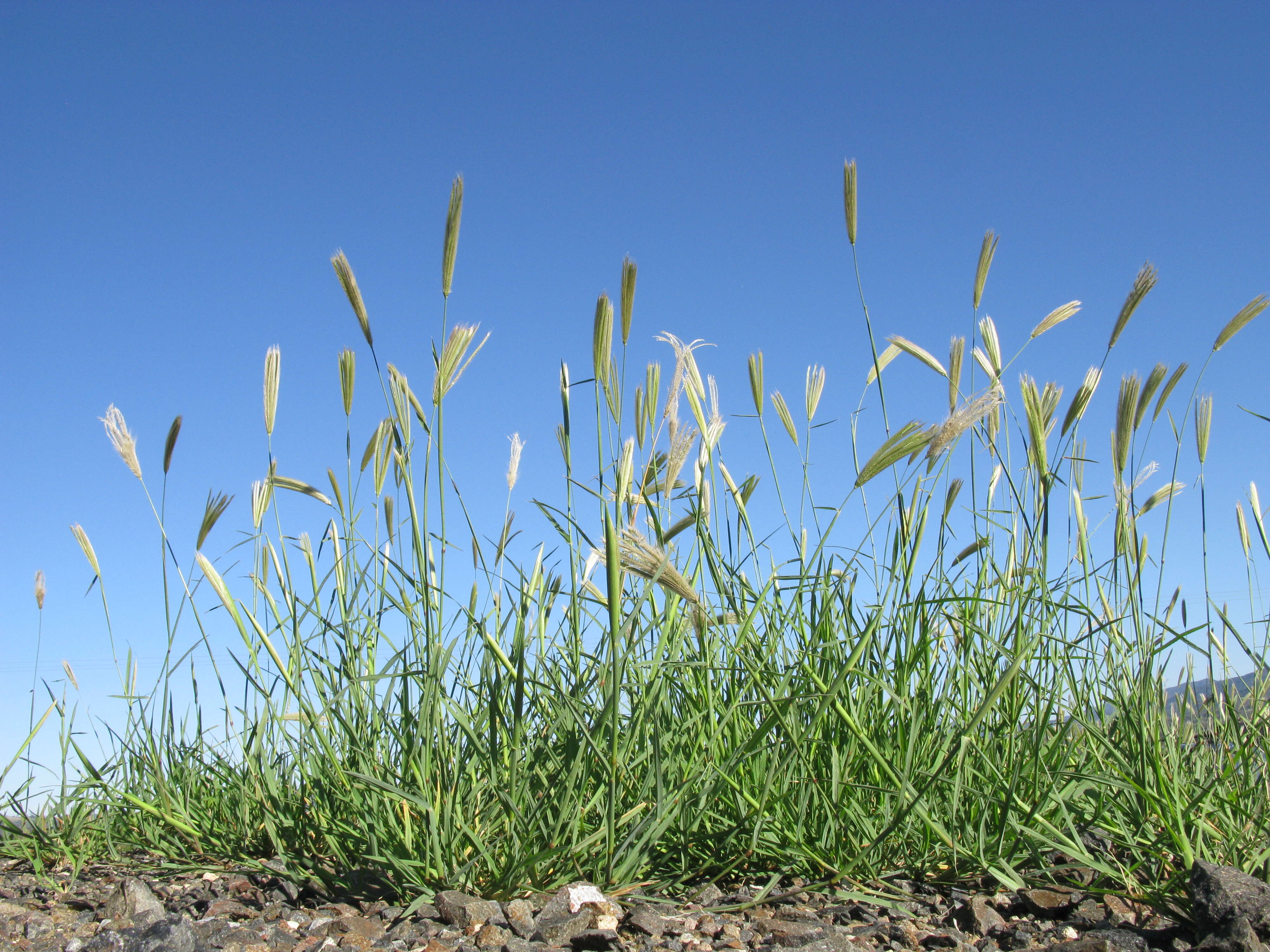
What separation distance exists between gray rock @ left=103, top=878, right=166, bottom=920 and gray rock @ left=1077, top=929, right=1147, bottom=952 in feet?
6.35

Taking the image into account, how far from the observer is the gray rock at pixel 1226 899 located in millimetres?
1468

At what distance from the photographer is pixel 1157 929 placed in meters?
Result: 1.63

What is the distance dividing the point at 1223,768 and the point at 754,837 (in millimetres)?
1401

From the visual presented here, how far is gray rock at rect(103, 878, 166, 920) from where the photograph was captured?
75.6 inches

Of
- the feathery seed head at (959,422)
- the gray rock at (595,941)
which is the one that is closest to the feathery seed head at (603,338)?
the feathery seed head at (959,422)

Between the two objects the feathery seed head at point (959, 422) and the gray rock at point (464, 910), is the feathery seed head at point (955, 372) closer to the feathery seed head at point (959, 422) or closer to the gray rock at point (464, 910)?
the feathery seed head at point (959, 422)

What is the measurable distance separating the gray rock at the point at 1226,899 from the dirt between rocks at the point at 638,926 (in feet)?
0.17

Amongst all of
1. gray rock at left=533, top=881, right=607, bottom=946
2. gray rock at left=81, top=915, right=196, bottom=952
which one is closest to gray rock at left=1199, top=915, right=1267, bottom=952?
gray rock at left=533, top=881, right=607, bottom=946

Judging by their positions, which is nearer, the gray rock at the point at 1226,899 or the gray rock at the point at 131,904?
the gray rock at the point at 1226,899

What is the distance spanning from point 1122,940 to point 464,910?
1217 millimetres

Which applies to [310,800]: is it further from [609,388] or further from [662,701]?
[609,388]

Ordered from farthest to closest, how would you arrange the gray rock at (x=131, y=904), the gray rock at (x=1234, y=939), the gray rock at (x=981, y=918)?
the gray rock at (x=131, y=904)
the gray rock at (x=981, y=918)
the gray rock at (x=1234, y=939)

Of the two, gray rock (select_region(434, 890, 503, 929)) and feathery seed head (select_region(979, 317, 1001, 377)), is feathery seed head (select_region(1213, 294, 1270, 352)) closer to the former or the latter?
feathery seed head (select_region(979, 317, 1001, 377))

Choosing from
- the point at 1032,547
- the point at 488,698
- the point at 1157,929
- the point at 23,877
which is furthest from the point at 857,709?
the point at 23,877
